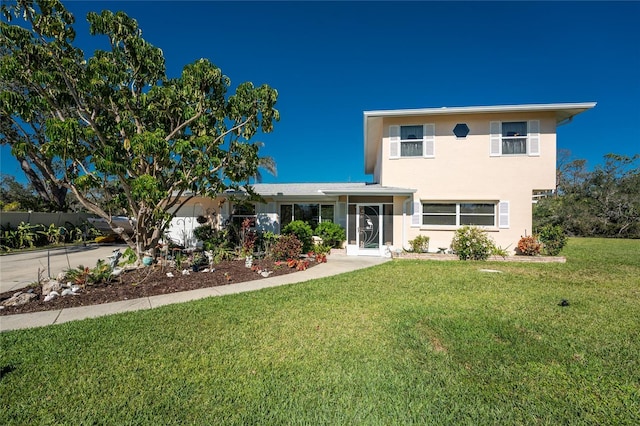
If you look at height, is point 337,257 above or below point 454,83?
below

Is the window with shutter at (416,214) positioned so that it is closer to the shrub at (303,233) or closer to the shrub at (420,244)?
the shrub at (420,244)

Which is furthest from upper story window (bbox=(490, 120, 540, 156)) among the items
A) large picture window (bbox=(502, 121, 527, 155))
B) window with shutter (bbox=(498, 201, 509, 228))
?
window with shutter (bbox=(498, 201, 509, 228))

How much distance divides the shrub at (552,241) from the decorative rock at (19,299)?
55.7 ft

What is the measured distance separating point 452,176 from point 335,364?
11529 millimetres

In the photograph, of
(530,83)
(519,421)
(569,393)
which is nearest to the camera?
(519,421)

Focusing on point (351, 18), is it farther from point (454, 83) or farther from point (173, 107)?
point (173, 107)

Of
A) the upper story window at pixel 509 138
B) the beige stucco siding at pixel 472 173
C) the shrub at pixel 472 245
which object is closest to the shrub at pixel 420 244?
the beige stucco siding at pixel 472 173

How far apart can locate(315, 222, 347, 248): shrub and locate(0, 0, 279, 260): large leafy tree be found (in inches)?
181

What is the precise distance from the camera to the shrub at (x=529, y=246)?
1123cm

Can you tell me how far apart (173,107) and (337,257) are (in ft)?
27.3

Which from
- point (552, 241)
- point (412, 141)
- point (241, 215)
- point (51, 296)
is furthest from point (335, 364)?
point (552, 241)

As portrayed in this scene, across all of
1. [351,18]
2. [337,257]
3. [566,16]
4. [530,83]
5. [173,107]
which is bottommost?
[337,257]

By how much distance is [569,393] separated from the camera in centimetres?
276

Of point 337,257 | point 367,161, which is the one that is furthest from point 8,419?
point 367,161
